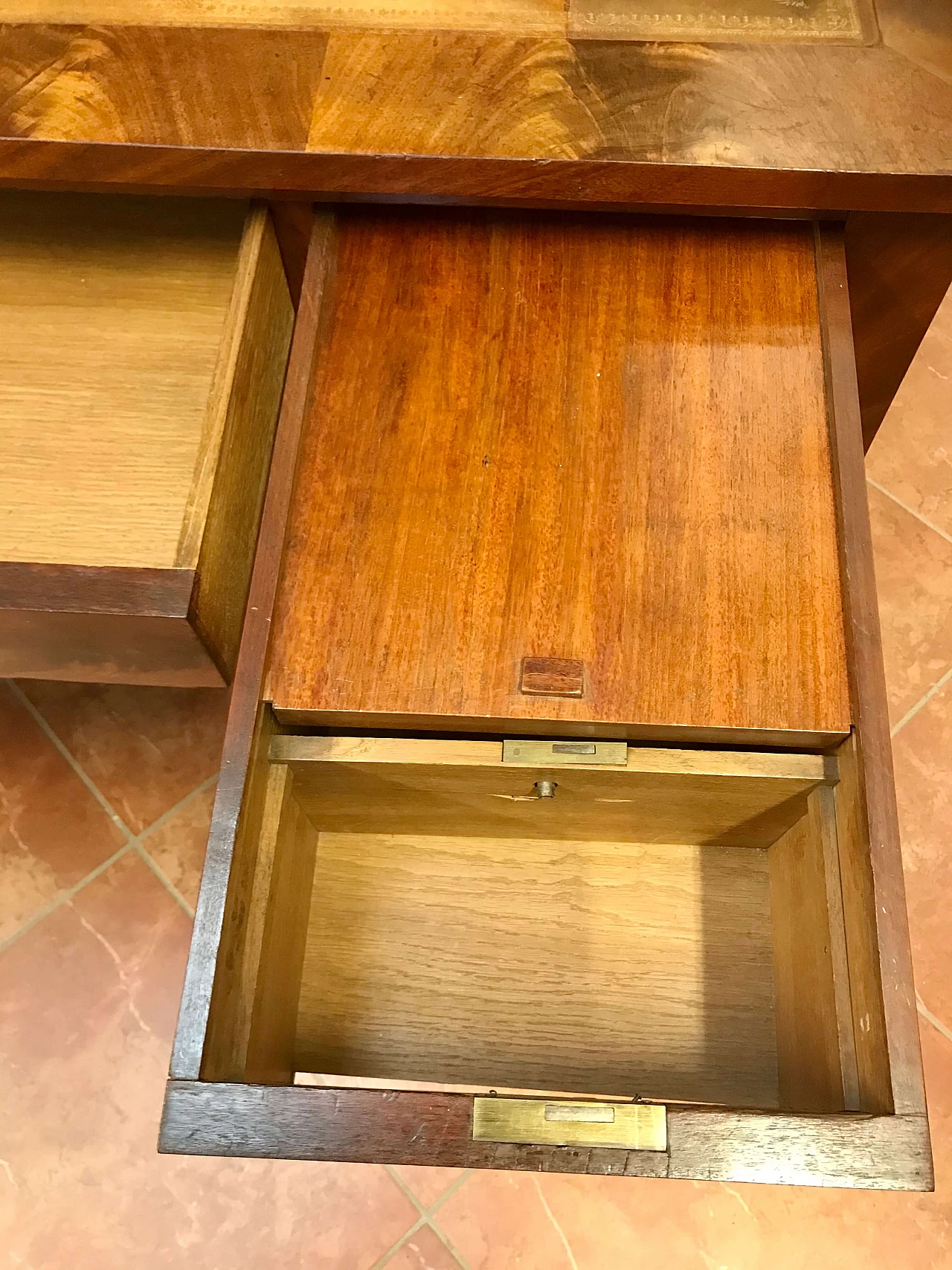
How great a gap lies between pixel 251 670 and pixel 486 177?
0.35 meters

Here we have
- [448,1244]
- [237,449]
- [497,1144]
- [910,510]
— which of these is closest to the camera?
[497,1144]

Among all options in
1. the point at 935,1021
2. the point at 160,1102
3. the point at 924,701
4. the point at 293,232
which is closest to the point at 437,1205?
the point at 160,1102

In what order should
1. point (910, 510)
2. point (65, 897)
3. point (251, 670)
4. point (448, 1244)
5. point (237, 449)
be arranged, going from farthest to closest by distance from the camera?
point (910, 510) < point (65, 897) < point (448, 1244) < point (237, 449) < point (251, 670)

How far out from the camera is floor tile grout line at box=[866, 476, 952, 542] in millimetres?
1229

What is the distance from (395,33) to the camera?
2.18ft

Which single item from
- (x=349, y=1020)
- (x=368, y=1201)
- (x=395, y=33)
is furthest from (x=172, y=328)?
(x=368, y=1201)

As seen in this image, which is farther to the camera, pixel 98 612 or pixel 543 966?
pixel 543 966

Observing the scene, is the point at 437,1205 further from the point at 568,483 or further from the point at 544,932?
the point at 568,483

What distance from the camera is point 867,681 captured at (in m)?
0.57

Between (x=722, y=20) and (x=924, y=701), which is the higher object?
(x=722, y=20)

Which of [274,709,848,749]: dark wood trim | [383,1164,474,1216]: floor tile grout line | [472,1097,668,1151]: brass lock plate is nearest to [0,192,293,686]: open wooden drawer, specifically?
[274,709,848,749]: dark wood trim

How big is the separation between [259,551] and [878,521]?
89 centimetres

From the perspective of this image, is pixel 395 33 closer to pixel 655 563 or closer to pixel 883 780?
→ pixel 655 563

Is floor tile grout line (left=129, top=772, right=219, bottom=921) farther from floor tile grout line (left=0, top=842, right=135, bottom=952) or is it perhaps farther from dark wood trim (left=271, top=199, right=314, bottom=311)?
dark wood trim (left=271, top=199, right=314, bottom=311)
